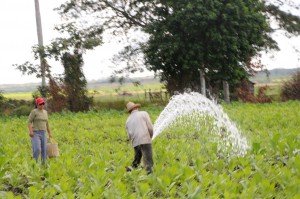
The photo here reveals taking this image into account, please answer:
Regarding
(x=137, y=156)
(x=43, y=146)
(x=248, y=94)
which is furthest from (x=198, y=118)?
(x=248, y=94)

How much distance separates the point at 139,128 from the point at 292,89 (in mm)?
31434

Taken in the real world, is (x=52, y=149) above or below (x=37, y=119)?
below

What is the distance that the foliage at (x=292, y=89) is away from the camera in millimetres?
40031

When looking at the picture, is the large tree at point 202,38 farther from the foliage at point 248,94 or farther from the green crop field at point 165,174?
the green crop field at point 165,174

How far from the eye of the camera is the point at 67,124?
22.7 metres

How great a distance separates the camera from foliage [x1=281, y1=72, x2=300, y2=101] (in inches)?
1576

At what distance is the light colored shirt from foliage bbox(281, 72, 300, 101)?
30749mm

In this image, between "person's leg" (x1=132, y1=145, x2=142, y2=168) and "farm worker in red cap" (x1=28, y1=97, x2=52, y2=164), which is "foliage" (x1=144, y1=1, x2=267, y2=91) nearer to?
"farm worker in red cap" (x1=28, y1=97, x2=52, y2=164)

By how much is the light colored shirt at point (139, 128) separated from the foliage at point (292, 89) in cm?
3075

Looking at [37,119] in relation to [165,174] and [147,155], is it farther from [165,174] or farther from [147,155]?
[165,174]

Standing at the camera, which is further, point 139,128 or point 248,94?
point 248,94

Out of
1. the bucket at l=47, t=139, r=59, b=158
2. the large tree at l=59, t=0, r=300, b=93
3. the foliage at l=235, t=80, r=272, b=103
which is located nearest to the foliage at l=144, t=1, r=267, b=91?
the large tree at l=59, t=0, r=300, b=93

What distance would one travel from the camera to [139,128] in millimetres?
10680

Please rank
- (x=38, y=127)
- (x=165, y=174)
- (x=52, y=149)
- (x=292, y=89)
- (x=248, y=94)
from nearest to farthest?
(x=165, y=174) → (x=38, y=127) → (x=52, y=149) → (x=292, y=89) → (x=248, y=94)
